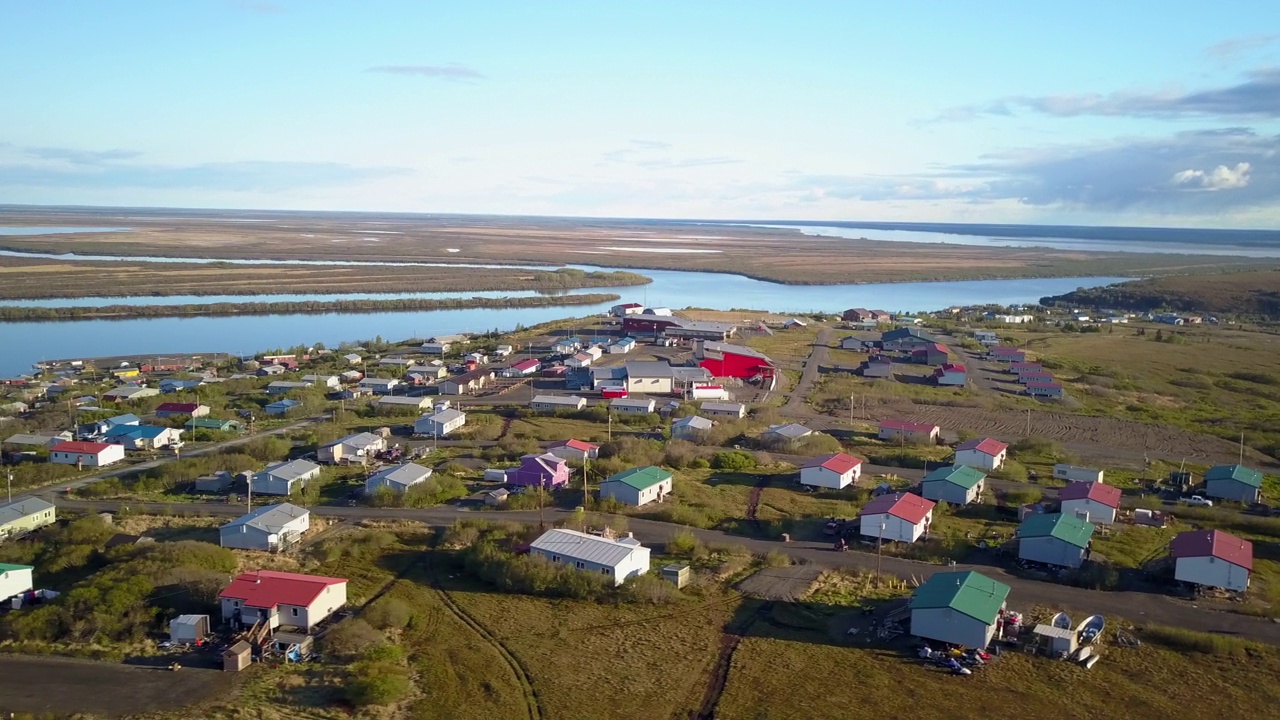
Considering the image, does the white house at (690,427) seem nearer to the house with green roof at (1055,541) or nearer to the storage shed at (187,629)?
the house with green roof at (1055,541)

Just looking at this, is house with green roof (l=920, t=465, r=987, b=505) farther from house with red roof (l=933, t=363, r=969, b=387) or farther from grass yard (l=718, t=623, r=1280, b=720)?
house with red roof (l=933, t=363, r=969, b=387)

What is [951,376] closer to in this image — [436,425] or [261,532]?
[436,425]

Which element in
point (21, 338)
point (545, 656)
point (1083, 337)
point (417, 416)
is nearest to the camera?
point (545, 656)

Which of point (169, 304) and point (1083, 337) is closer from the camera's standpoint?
point (1083, 337)

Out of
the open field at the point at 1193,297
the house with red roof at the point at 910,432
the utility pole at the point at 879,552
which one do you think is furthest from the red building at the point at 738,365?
the open field at the point at 1193,297

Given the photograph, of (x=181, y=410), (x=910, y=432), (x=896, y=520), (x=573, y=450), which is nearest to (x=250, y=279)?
(x=181, y=410)

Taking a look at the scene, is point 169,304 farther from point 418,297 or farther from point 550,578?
point 550,578

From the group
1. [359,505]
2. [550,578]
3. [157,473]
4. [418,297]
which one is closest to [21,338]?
[418,297]
